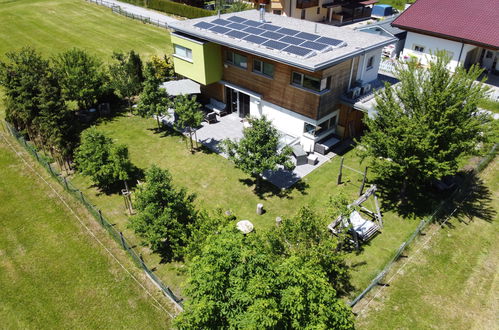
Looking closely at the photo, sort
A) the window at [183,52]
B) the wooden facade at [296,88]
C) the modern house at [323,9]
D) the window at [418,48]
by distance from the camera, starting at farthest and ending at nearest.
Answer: the modern house at [323,9], the window at [418,48], the window at [183,52], the wooden facade at [296,88]

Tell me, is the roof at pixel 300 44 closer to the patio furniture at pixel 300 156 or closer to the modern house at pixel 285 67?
the modern house at pixel 285 67

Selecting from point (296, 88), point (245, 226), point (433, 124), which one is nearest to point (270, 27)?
point (296, 88)

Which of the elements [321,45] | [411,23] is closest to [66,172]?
[321,45]

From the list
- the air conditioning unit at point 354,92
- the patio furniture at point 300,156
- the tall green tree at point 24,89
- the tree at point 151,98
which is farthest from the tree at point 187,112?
the air conditioning unit at point 354,92

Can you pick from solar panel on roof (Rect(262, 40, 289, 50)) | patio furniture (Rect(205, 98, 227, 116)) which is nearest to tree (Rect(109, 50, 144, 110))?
patio furniture (Rect(205, 98, 227, 116))

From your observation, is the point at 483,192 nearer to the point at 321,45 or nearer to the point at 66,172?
the point at 321,45

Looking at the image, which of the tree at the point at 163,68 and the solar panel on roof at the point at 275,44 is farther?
the tree at the point at 163,68
